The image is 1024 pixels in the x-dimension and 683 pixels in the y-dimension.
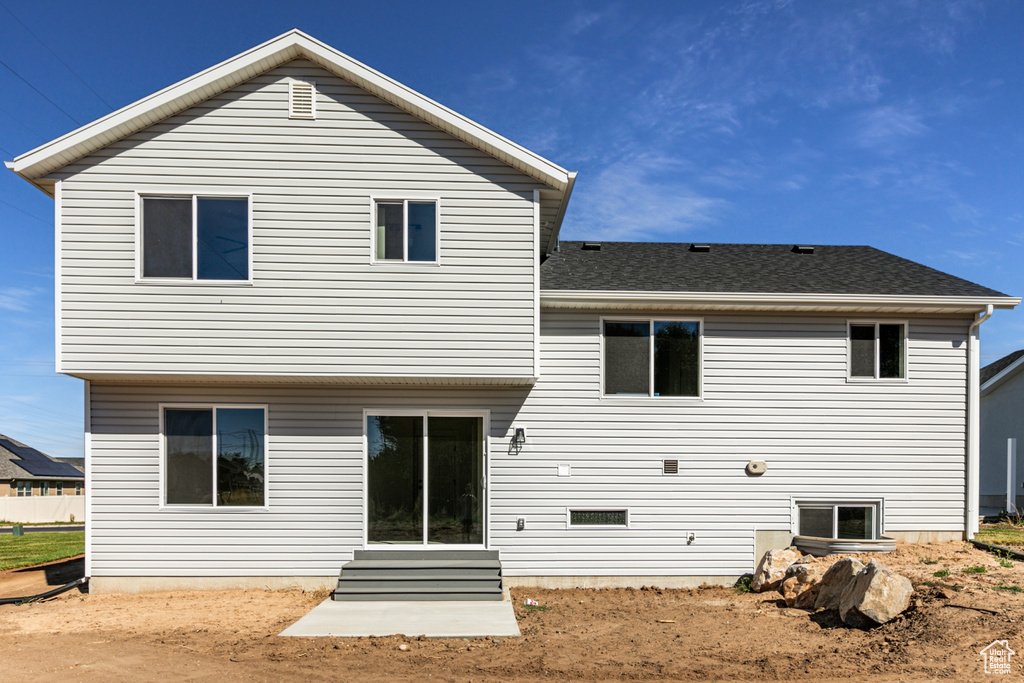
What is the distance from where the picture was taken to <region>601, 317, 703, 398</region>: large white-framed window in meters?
11.0

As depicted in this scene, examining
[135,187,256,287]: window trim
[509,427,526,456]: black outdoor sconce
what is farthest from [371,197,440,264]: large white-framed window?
[509,427,526,456]: black outdoor sconce

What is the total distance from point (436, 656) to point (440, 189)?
619cm

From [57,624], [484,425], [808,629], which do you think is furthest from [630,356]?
[57,624]

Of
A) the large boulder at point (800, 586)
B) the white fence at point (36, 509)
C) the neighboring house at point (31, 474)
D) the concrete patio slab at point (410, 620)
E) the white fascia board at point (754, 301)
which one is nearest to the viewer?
the concrete patio slab at point (410, 620)

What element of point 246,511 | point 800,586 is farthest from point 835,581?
point 246,511

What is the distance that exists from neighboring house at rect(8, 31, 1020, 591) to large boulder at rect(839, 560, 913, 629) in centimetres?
273

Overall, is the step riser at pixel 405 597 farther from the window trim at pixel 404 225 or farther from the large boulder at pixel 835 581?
the window trim at pixel 404 225

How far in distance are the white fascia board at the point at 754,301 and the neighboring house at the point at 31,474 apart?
1652 inches

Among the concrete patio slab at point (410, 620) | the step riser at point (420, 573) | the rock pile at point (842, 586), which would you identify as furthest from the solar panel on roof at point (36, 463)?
the rock pile at point (842, 586)

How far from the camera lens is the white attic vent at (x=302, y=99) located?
987 cm

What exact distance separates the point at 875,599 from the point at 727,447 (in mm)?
3434

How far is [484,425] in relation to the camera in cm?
1062

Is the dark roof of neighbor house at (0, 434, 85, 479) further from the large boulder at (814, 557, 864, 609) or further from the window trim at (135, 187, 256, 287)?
the large boulder at (814, 557, 864, 609)

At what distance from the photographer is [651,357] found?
10977mm
